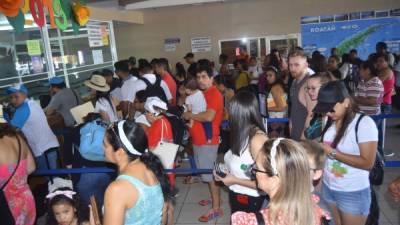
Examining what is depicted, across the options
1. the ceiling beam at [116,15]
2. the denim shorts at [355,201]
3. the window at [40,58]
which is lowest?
the denim shorts at [355,201]

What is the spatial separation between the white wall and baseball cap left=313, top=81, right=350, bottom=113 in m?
9.00

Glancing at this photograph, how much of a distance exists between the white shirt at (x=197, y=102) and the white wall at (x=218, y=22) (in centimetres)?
778

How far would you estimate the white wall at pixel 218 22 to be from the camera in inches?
403

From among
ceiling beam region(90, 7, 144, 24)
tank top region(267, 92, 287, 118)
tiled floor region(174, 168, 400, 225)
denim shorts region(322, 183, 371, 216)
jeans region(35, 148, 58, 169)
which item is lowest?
tiled floor region(174, 168, 400, 225)

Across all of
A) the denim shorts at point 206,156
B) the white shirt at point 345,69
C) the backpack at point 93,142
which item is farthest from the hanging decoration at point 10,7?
the white shirt at point 345,69

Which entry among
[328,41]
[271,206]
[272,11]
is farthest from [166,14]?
[271,206]

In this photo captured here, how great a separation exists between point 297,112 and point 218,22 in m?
8.32

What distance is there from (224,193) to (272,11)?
25.8 ft

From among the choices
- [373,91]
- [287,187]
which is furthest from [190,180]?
[287,187]

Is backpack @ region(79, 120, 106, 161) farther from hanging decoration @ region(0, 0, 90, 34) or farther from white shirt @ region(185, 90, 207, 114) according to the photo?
hanging decoration @ region(0, 0, 90, 34)

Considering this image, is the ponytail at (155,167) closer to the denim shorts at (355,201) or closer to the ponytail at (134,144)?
the ponytail at (134,144)

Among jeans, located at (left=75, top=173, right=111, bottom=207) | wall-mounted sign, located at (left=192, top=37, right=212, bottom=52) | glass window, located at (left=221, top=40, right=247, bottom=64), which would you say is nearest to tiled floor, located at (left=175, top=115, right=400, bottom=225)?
jeans, located at (left=75, top=173, right=111, bottom=207)

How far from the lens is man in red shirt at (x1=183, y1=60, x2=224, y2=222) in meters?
3.23

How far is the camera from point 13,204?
91.7 inches
